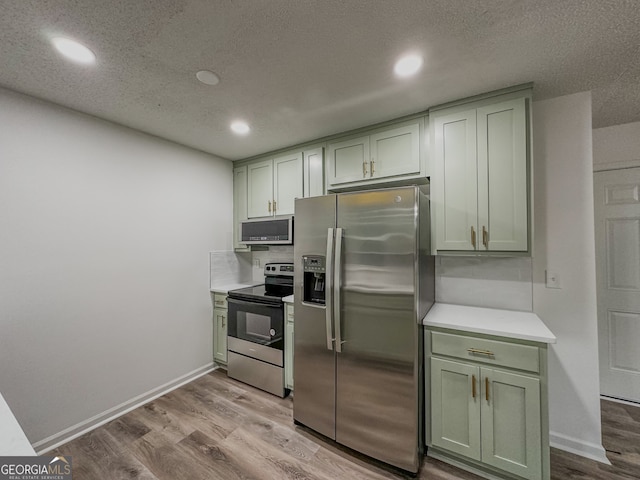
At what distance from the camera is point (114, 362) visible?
229cm

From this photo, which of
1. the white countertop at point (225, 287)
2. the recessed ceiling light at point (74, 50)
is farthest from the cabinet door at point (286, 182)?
the recessed ceiling light at point (74, 50)

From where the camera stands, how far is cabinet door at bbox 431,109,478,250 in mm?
1919

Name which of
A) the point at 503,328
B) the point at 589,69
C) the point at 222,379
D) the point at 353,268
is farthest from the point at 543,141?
the point at 222,379

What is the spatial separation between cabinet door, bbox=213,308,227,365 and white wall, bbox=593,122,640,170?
3945 millimetres

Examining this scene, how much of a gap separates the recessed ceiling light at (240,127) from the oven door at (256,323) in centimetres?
164

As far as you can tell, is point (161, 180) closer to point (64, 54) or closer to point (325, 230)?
point (64, 54)

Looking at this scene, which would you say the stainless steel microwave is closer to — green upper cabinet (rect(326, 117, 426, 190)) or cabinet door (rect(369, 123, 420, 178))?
green upper cabinet (rect(326, 117, 426, 190))

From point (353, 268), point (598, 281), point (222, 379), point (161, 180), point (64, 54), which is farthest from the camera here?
point (222, 379)

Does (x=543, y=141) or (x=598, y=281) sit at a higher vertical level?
(x=543, y=141)

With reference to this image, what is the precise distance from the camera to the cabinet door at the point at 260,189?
3055mm

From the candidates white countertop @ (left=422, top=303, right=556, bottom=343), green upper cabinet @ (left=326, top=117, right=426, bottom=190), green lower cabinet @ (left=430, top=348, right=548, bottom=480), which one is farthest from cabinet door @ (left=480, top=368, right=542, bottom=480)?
green upper cabinet @ (left=326, top=117, right=426, bottom=190)

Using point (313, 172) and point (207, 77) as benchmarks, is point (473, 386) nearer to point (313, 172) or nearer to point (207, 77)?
point (313, 172)

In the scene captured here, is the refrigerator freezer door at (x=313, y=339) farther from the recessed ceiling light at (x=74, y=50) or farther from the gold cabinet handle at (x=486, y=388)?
the recessed ceiling light at (x=74, y=50)

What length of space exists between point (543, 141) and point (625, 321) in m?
1.84
